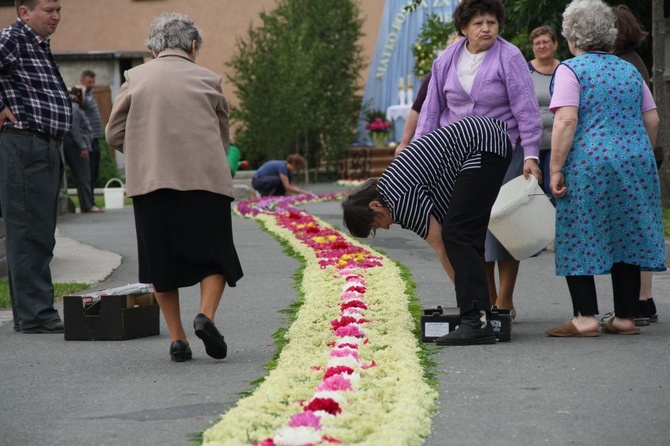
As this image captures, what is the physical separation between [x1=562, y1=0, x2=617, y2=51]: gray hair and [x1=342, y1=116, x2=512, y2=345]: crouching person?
0.77 m

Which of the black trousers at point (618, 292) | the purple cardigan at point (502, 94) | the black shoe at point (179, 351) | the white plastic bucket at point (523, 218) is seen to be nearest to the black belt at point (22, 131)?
the black shoe at point (179, 351)

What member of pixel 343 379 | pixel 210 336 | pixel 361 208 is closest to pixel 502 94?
pixel 361 208

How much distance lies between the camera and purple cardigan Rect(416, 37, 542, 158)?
7.52 meters

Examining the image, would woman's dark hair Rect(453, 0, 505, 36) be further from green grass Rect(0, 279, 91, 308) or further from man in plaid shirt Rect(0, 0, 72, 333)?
green grass Rect(0, 279, 91, 308)

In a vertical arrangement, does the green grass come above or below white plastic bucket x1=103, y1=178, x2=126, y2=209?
above

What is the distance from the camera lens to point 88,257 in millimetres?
12883

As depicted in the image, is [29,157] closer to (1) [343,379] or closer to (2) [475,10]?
(2) [475,10]

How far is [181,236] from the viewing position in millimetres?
6648

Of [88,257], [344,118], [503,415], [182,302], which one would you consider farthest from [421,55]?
[503,415]

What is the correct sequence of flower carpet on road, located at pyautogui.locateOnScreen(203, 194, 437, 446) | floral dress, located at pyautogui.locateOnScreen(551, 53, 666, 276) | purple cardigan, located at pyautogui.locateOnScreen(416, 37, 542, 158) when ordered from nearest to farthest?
flower carpet on road, located at pyautogui.locateOnScreen(203, 194, 437, 446) → floral dress, located at pyautogui.locateOnScreen(551, 53, 666, 276) → purple cardigan, located at pyautogui.locateOnScreen(416, 37, 542, 158)

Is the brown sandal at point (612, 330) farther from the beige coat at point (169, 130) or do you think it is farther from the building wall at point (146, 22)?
the building wall at point (146, 22)

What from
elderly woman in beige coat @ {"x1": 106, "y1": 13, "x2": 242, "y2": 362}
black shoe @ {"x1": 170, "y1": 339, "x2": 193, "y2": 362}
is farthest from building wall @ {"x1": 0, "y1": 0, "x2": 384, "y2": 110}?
black shoe @ {"x1": 170, "y1": 339, "x2": 193, "y2": 362}

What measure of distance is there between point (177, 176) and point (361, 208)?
1028 mm

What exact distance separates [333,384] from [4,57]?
11.5 feet
